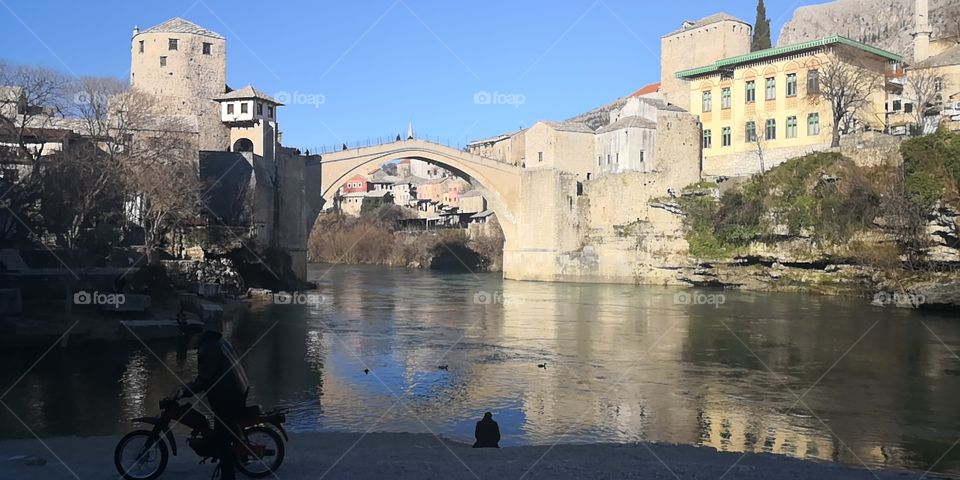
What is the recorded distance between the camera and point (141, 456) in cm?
629

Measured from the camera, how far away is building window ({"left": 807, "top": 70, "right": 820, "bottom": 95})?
3838 centimetres

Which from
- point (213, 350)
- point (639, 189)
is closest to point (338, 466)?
point (213, 350)

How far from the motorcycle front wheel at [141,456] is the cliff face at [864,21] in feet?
245

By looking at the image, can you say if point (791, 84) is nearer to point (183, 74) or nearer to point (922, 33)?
point (922, 33)

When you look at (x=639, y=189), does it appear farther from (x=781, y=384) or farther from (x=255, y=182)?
(x=781, y=384)

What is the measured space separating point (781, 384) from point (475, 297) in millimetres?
20932

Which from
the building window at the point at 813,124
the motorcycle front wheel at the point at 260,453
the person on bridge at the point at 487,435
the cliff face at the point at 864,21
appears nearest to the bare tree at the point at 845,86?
the building window at the point at 813,124

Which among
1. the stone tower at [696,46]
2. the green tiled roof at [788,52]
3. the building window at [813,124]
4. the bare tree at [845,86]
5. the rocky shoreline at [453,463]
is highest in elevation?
the stone tower at [696,46]

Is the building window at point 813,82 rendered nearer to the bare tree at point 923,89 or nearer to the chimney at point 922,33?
the bare tree at point 923,89

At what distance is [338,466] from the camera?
22.9ft

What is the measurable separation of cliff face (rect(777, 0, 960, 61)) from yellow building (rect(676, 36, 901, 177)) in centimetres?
3433

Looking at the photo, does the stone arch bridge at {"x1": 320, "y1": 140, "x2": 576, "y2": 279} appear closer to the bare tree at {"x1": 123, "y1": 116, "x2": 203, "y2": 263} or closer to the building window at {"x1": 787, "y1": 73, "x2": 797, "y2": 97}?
the building window at {"x1": 787, "y1": 73, "x2": 797, "y2": 97}

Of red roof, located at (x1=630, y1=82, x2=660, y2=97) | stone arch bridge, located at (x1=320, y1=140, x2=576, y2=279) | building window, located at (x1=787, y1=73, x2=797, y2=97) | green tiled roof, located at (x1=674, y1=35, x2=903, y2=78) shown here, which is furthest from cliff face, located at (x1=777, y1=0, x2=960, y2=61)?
stone arch bridge, located at (x1=320, y1=140, x2=576, y2=279)

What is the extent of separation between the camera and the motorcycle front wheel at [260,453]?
631 centimetres
